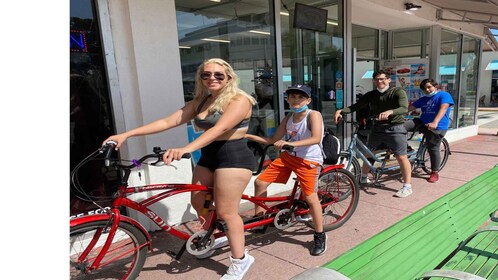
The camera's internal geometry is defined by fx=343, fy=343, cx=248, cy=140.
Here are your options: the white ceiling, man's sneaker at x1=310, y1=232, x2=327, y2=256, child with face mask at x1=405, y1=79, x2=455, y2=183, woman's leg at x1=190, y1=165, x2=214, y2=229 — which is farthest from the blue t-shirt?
woman's leg at x1=190, y1=165, x2=214, y2=229

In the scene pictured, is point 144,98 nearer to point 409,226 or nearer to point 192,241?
point 192,241

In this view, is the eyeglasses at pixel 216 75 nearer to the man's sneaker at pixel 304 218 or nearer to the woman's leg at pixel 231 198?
the woman's leg at pixel 231 198

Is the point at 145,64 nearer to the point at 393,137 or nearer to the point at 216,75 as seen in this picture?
the point at 216,75

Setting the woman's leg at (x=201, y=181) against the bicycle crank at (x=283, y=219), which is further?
the bicycle crank at (x=283, y=219)

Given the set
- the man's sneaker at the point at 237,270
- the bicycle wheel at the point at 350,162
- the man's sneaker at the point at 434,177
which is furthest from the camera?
the man's sneaker at the point at 434,177

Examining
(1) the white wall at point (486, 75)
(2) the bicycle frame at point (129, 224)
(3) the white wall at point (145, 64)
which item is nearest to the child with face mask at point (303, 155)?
(2) the bicycle frame at point (129, 224)

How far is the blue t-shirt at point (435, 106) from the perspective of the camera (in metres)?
5.11

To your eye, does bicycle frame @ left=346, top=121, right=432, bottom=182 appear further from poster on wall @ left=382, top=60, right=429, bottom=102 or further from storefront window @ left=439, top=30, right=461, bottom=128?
storefront window @ left=439, top=30, right=461, bottom=128

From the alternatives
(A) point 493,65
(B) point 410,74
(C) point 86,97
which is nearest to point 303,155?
(C) point 86,97

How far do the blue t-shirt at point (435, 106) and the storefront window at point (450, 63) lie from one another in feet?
12.9

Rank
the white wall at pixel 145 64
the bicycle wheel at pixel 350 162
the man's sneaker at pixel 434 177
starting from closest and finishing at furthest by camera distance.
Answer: the white wall at pixel 145 64 → the bicycle wheel at pixel 350 162 → the man's sneaker at pixel 434 177

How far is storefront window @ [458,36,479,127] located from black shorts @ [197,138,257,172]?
9.09m

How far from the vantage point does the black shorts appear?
8.25ft

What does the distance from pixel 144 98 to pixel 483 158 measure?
22.2ft
